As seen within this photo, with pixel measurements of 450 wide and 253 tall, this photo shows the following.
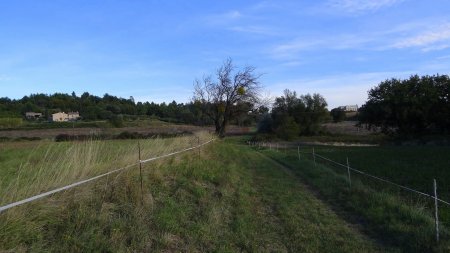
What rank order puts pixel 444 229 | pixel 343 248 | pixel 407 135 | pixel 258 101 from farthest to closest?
pixel 407 135, pixel 258 101, pixel 444 229, pixel 343 248

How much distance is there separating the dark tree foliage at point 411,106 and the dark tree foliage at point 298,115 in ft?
49.6

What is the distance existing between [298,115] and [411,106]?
2776 cm

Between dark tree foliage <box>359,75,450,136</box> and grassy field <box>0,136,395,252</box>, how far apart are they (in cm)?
6112

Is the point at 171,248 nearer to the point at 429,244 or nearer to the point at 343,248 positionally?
the point at 343,248

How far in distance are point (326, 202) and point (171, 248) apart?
696 centimetres

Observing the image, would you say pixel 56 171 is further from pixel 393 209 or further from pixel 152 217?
pixel 393 209

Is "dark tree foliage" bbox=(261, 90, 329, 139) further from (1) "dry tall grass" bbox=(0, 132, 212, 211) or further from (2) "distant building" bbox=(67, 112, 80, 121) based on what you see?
(1) "dry tall grass" bbox=(0, 132, 212, 211)

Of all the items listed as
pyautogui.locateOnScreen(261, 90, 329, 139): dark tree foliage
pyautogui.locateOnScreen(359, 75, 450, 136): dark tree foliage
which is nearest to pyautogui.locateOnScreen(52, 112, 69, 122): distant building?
pyautogui.locateOnScreen(261, 90, 329, 139): dark tree foliage

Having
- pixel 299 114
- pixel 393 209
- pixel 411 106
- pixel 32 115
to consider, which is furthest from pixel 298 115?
pixel 393 209

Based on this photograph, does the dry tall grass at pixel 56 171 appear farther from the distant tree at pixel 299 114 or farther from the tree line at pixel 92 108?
the distant tree at pixel 299 114

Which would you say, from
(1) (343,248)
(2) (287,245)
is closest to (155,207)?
(2) (287,245)

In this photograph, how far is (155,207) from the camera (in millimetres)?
8953

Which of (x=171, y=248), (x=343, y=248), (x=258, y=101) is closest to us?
(x=171, y=248)

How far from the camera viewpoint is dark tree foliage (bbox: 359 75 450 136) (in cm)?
6800
